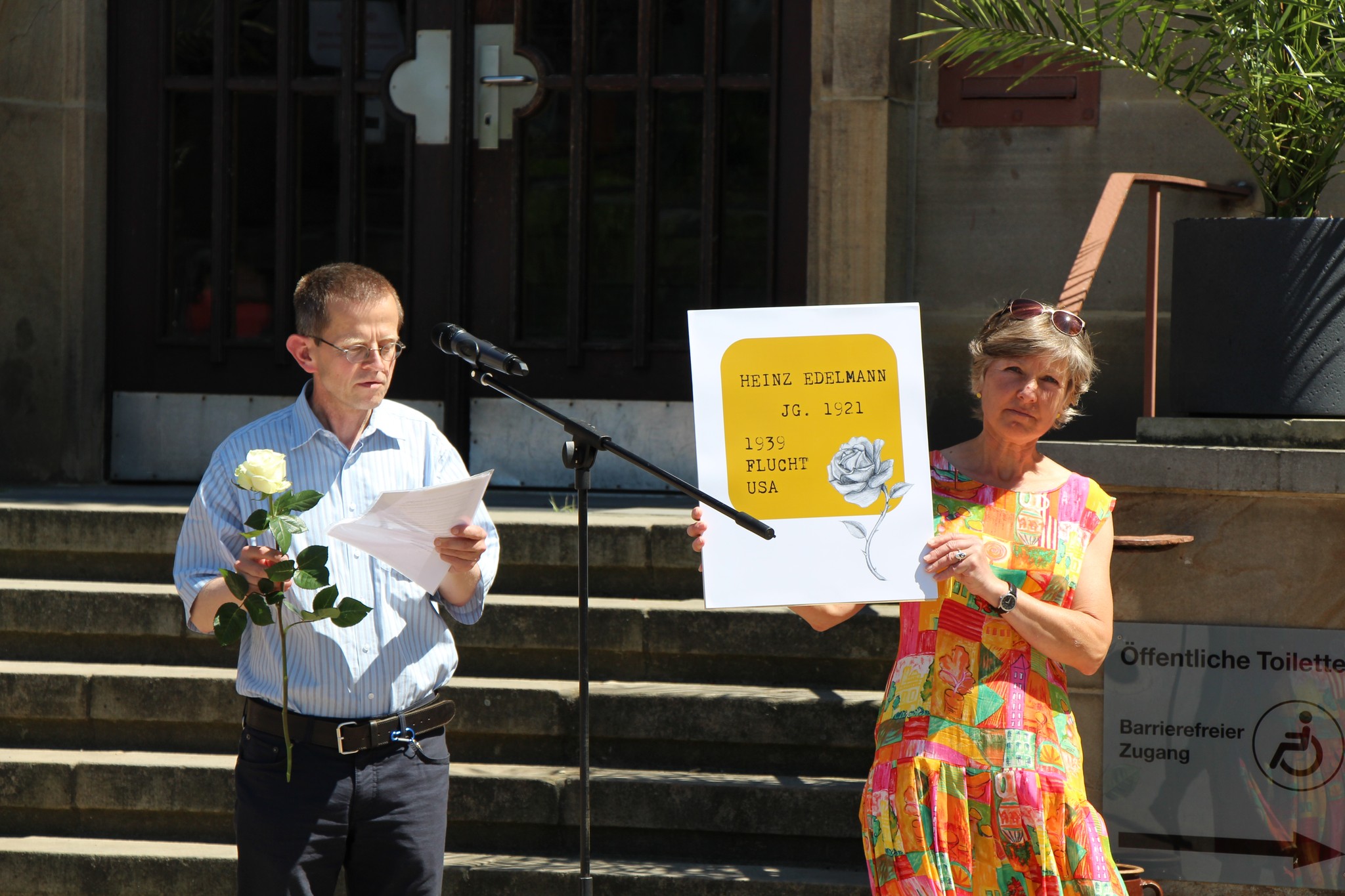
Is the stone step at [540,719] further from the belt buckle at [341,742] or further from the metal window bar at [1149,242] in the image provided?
the belt buckle at [341,742]

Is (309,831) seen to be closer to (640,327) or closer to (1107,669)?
(1107,669)

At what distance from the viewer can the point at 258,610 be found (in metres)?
2.58

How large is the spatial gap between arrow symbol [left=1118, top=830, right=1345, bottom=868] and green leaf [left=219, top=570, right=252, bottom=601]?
2253mm

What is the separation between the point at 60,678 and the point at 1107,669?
10.7 ft

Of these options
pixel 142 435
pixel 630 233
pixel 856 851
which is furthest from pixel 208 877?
pixel 630 233

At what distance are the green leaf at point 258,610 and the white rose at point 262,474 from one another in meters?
0.20

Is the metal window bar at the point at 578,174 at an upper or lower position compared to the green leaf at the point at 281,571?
upper

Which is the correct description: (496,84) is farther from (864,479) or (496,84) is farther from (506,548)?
(864,479)

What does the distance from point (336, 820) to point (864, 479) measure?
1.23 meters

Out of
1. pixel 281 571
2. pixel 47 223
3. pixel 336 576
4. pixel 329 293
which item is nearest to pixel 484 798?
pixel 336 576

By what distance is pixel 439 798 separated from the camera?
2953mm

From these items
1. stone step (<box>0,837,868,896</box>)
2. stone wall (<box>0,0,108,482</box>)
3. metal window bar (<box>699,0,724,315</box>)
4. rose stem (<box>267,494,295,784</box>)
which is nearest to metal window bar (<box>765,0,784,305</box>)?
metal window bar (<box>699,0,724,315</box>)

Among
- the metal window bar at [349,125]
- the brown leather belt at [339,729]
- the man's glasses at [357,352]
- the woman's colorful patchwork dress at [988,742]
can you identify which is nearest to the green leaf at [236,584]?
the brown leather belt at [339,729]

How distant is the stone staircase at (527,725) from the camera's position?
14.0 feet
